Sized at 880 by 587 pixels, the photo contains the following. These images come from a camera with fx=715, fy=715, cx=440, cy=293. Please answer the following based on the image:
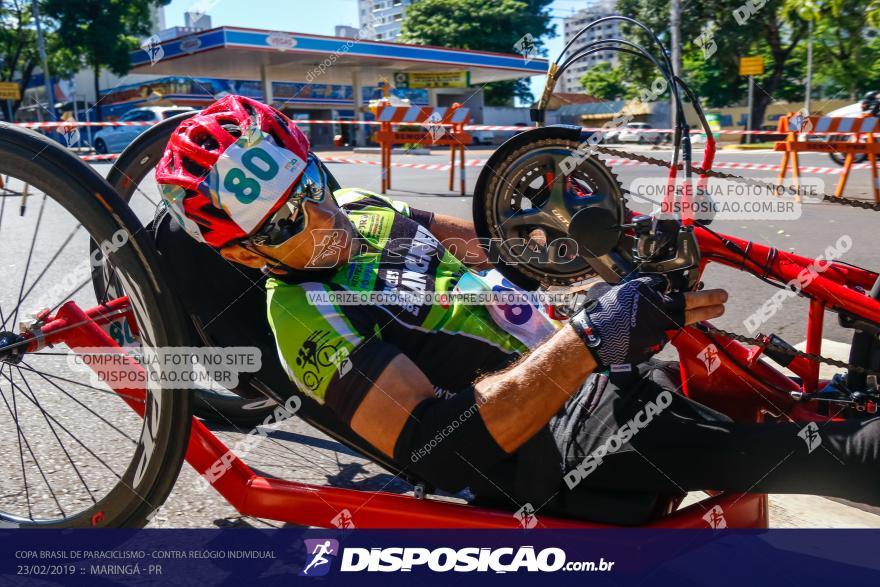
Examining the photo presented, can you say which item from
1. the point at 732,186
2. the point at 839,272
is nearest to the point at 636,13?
the point at 732,186

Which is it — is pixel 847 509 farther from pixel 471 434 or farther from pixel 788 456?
pixel 471 434

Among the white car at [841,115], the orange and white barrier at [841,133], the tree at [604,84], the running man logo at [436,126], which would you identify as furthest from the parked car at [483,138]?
the orange and white barrier at [841,133]

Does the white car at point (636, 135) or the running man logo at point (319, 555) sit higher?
the white car at point (636, 135)

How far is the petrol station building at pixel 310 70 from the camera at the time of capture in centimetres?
2602

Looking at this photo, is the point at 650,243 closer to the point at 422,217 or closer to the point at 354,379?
the point at 354,379

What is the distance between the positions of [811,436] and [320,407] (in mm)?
1205

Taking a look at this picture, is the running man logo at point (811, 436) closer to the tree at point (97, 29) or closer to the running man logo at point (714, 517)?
the running man logo at point (714, 517)

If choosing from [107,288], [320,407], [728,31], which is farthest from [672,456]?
[728,31]

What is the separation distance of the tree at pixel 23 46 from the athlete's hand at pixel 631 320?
34188mm

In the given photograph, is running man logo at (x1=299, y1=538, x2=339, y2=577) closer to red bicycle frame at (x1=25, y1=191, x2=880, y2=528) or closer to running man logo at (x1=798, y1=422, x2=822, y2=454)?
red bicycle frame at (x1=25, y1=191, x2=880, y2=528)

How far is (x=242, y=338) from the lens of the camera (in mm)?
1977

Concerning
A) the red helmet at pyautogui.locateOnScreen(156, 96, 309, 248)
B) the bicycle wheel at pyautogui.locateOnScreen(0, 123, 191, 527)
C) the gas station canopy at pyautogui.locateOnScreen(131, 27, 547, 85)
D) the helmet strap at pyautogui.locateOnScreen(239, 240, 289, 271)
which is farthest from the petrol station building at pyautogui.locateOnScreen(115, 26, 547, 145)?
the helmet strap at pyautogui.locateOnScreen(239, 240, 289, 271)

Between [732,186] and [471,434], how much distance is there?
7745 millimetres

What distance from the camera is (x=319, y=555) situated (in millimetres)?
1829
